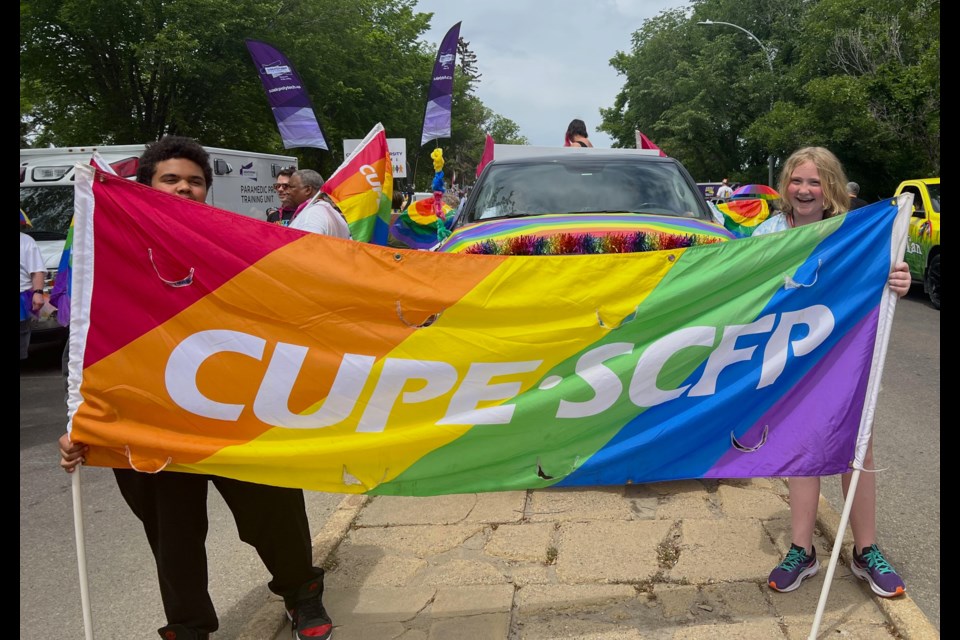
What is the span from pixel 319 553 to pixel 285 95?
41.5ft

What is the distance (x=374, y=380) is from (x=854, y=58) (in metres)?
26.1

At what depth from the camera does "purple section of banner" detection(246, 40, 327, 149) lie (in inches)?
584

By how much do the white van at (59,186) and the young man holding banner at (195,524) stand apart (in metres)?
4.46

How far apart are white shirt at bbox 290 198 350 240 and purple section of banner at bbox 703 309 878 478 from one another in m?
3.14

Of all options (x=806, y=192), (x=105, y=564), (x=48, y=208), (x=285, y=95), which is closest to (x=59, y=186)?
(x=48, y=208)

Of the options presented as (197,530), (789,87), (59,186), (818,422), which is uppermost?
(789,87)

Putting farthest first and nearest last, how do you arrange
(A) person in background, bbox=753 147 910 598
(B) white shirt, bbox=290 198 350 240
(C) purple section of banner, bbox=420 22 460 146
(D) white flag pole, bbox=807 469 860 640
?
(C) purple section of banner, bbox=420 22 460 146
(B) white shirt, bbox=290 198 350 240
(A) person in background, bbox=753 147 910 598
(D) white flag pole, bbox=807 469 860 640

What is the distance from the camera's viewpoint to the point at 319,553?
13.0 feet

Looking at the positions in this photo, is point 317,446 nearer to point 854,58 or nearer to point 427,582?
point 427,582

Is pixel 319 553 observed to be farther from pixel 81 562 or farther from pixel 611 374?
pixel 611 374

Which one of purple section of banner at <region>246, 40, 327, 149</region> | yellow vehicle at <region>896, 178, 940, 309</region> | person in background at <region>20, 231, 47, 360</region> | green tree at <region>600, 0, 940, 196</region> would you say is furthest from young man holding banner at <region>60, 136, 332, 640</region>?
green tree at <region>600, 0, 940, 196</region>

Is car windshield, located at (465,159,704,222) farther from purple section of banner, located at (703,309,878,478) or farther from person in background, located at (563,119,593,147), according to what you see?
person in background, located at (563,119,593,147)

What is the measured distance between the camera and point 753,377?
3.08 metres

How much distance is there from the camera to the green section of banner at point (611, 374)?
10.0 ft
